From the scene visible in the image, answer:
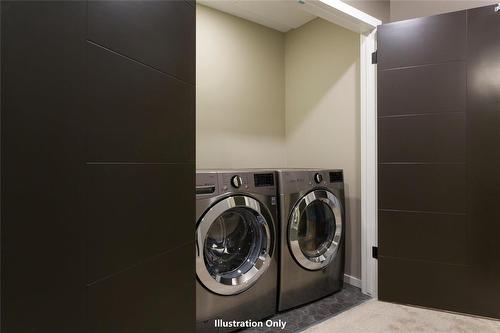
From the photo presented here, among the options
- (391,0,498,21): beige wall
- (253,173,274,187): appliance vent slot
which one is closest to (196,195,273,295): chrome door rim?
(253,173,274,187): appliance vent slot

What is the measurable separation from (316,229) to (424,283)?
0.79 metres

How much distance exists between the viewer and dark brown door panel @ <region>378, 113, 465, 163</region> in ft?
6.01

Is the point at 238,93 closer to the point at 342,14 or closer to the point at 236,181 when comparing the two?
the point at 342,14

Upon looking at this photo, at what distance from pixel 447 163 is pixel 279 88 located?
1736 mm

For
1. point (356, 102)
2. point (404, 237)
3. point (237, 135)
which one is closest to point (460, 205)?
point (404, 237)

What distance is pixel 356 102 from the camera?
238 centimetres

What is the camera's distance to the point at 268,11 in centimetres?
259

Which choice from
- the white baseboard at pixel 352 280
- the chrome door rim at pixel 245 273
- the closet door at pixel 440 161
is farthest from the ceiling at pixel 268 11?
the white baseboard at pixel 352 280

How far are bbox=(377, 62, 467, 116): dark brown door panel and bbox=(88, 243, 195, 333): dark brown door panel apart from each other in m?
1.67

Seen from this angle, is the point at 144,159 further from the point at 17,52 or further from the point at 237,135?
the point at 237,135

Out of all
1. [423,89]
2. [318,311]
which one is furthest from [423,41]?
[318,311]

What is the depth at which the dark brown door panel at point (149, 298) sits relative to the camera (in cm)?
81

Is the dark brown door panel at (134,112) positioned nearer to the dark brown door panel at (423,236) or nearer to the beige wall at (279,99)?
the beige wall at (279,99)

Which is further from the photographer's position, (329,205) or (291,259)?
(329,205)
